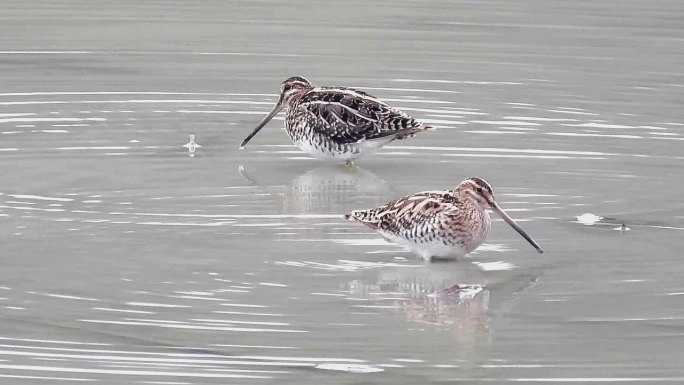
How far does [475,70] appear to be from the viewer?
16.0 meters

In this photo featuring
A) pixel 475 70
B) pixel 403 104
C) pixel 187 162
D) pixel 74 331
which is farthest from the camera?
pixel 475 70

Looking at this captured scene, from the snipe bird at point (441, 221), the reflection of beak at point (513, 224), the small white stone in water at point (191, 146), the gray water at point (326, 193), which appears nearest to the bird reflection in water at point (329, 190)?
the gray water at point (326, 193)

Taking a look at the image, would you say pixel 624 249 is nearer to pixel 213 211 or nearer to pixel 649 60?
pixel 213 211

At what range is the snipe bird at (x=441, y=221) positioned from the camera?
9711 mm

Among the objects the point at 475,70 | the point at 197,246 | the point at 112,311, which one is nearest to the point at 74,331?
the point at 112,311

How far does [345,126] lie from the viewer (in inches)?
506

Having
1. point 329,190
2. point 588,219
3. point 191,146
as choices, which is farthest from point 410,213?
point 191,146

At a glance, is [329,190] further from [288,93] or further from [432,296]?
[432,296]

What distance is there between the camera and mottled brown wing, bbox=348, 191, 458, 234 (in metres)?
9.77

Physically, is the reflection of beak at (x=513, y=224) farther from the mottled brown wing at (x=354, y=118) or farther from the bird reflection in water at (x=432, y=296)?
the mottled brown wing at (x=354, y=118)

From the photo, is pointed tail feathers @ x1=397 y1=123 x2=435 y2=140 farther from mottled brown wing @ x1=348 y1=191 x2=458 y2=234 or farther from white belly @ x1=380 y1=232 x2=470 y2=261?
white belly @ x1=380 y1=232 x2=470 y2=261

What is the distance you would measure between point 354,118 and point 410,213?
10.4 ft

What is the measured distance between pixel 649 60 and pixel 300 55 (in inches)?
136

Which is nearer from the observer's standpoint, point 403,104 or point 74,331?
point 74,331
